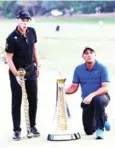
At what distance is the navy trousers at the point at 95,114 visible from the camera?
757 cm

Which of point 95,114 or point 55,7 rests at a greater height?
point 55,7

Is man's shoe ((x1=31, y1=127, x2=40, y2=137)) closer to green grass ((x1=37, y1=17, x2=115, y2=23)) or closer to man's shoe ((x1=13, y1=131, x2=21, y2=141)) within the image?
man's shoe ((x1=13, y1=131, x2=21, y2=141))

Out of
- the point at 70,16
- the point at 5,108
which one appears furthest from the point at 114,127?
the point at 70,16

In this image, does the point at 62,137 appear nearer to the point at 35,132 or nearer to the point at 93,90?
the point at 35,132

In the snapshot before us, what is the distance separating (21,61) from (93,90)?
37.6 inches

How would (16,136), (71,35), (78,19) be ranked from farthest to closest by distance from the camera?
(78,19), (71,35), (16,136)

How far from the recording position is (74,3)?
40.2 m

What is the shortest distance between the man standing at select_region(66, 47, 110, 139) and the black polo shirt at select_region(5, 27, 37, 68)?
2.11 ft

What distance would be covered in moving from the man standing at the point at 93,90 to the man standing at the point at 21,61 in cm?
49

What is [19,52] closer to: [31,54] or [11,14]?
[31,54]

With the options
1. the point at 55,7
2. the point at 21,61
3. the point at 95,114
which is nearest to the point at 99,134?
the point at 95,114

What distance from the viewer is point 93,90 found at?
7766mm

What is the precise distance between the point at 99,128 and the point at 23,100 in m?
0.95

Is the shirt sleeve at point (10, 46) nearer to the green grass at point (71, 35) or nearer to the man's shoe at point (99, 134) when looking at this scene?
the man's shoe at point (99, 134)
